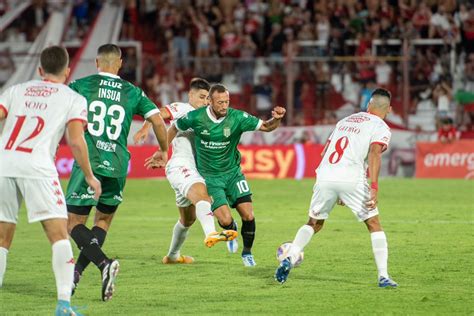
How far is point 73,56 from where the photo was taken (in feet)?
103

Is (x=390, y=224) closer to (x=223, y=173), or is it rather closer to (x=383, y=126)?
(x=223, y=173)

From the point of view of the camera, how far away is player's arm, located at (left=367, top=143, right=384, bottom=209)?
34.4 ft

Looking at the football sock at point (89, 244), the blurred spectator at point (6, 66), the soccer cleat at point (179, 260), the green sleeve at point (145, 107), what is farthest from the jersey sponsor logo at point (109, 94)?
the blurred spectator at point (6, 66)

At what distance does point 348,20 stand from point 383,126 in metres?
20.6

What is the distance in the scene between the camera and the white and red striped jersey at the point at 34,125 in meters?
8.55

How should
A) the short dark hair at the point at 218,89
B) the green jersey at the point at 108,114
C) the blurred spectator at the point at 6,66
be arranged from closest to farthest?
the green jersey at the point at 108,114 < the short dark hair at the point at 218,89 < the blurred spectator at the point at 6,66

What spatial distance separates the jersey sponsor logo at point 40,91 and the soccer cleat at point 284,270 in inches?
130

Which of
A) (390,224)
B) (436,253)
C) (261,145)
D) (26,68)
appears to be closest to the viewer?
(436,253)

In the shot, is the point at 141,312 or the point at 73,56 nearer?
the point at 141,312

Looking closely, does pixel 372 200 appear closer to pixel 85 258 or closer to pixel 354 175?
pixel 354 175

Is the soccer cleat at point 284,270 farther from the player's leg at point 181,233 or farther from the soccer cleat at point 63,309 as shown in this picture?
the soccer cleat at point 63,309

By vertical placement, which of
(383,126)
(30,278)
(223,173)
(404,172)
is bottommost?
(404,172)

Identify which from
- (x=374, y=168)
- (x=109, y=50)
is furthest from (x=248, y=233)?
(x=109, y=50)

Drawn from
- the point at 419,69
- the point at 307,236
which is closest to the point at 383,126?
the point at 307,236
